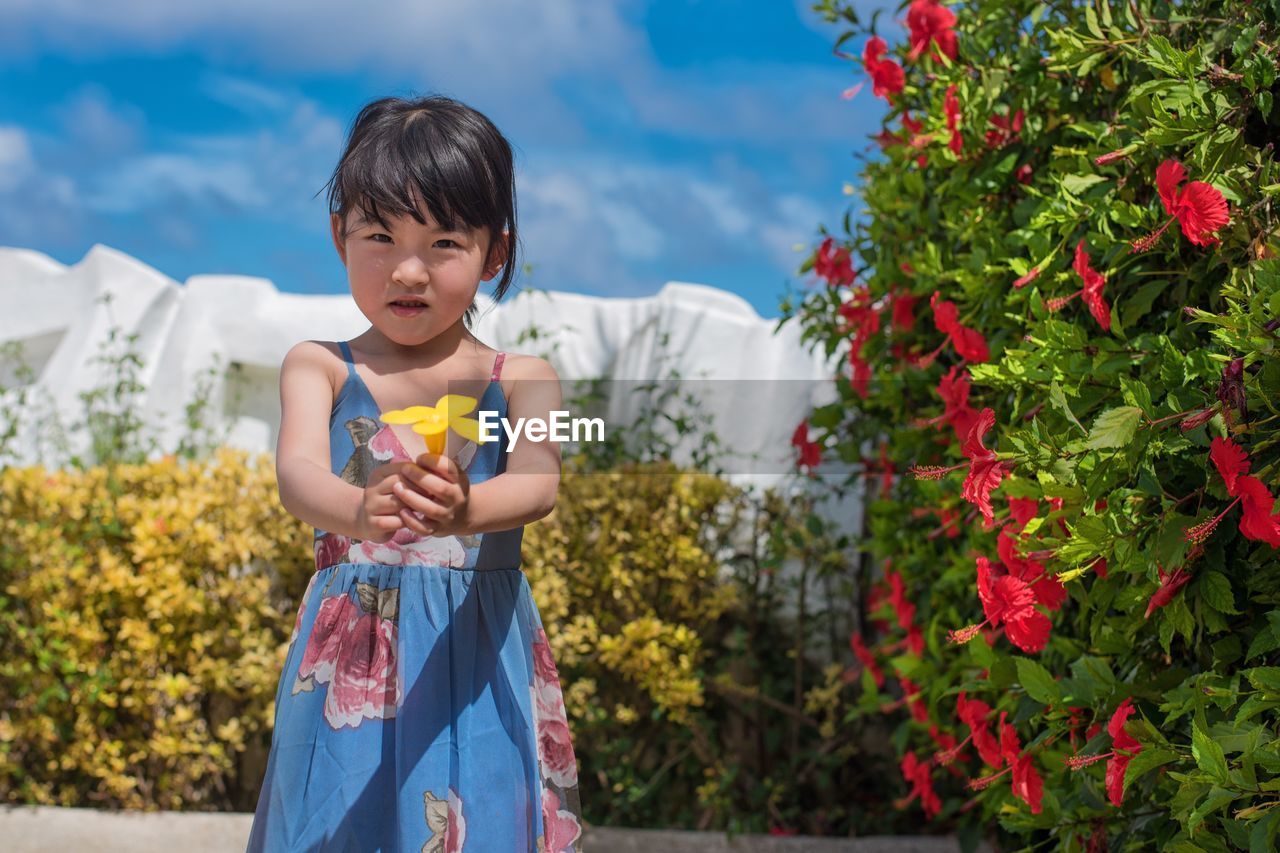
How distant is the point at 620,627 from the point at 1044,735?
2.08 m

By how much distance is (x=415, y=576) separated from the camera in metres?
1.71

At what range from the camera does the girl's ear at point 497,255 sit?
5.79 feet

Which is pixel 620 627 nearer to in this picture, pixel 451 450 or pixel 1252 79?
pixel 451 450

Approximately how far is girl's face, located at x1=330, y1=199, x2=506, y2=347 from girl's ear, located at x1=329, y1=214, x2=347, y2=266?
0.02 m

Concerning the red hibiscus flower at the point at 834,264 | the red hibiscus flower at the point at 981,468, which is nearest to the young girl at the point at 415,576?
the red hibiscus flower at the point at 981,468

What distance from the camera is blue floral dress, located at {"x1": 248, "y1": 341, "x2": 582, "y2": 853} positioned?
1.60 m

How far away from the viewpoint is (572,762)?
180 centimetres

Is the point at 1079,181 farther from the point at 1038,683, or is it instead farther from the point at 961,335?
the point at 1038,683

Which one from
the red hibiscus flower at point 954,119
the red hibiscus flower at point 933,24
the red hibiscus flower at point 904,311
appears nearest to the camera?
the red hibiscus flower at point 954,119

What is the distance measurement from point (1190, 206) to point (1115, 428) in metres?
0.32

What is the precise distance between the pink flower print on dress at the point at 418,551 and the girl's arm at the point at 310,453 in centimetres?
14

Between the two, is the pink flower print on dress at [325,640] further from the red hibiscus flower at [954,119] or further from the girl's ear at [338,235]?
the red hibiscus flower at [954,119]

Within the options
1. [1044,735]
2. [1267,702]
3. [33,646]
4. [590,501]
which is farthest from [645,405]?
[1267,702]

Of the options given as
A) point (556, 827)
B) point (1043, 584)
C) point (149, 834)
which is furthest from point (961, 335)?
point (149, 834)
